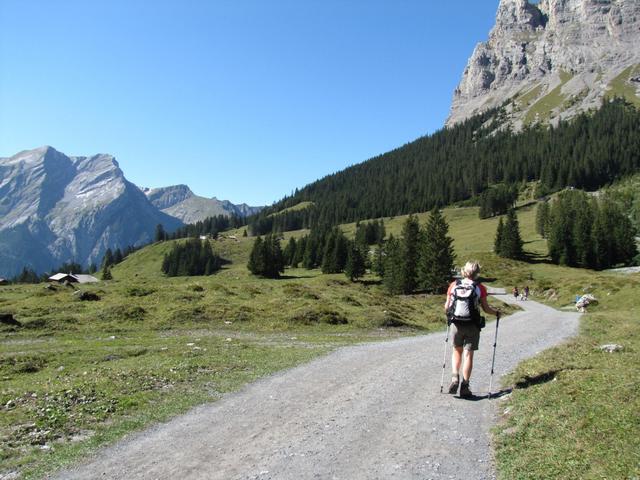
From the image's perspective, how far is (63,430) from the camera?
10469mm

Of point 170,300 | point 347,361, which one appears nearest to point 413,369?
point 347,361

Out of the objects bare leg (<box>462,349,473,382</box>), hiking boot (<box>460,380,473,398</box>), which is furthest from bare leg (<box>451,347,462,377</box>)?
hiking boot (<box>460,380,473,398</box>)

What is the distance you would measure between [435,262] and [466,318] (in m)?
62.5

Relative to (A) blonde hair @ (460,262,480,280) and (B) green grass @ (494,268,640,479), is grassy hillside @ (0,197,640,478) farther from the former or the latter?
(A) blonde hair @ (460,262,480,280)

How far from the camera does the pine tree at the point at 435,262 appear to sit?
237ft

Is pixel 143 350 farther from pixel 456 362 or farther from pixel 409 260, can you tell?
pixel 409 260

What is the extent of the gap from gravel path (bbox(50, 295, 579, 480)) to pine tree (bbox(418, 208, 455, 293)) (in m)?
59.2

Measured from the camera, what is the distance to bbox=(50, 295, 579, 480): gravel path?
7.72 meters

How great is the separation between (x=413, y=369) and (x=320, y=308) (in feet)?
73.7

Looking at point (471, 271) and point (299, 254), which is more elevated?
point (471, 271)

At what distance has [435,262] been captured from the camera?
7250 centimetres

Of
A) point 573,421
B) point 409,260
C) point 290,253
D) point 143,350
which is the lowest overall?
point 143,350

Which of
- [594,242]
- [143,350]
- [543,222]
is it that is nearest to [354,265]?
[594,242]

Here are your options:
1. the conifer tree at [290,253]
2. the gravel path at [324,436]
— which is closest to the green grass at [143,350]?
the gravel path at [324,436]
